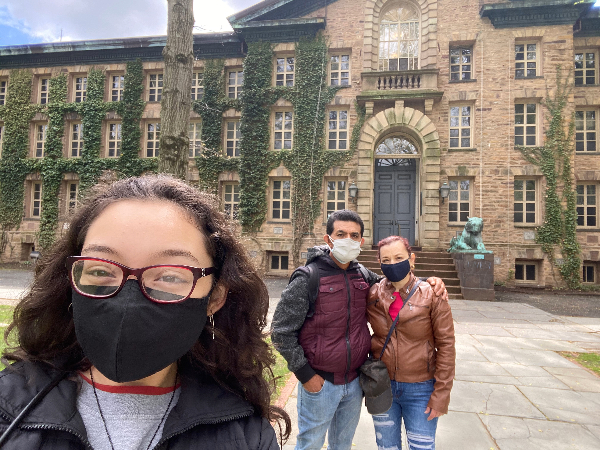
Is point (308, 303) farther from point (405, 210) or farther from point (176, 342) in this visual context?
point (405, 210)

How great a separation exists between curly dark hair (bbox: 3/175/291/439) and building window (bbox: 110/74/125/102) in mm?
20830

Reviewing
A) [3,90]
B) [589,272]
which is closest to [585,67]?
[589,272]

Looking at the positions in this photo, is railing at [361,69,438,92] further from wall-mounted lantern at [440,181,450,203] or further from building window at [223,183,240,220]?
building window at [223,183,240,220]

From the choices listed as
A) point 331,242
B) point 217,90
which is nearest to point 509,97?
point 217,90

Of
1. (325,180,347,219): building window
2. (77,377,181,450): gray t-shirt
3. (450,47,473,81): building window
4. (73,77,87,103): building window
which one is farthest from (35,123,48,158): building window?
A: (77,377,181,450): gray t-shirt

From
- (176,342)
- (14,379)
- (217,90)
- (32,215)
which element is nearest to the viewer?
(14,379)

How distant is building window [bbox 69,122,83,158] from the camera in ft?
62.5

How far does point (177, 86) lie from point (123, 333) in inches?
181

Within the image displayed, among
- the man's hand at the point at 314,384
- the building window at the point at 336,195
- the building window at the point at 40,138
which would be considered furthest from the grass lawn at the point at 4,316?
the building window at the point at 40,138

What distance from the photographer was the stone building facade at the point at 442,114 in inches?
581

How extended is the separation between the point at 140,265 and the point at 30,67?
83.7ft

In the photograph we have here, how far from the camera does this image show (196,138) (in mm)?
18094

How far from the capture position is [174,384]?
1.26 meters

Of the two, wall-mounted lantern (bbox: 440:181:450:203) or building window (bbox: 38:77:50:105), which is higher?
building window (bbox: 38:77:50:105)
